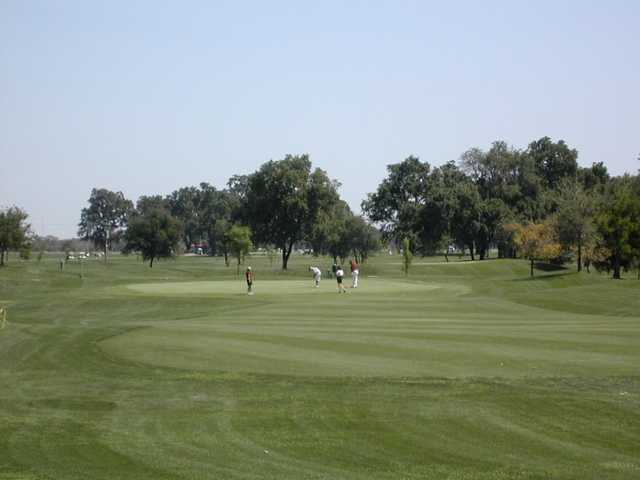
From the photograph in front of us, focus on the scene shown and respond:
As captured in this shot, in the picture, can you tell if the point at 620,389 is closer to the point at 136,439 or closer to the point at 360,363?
the point at 360,363

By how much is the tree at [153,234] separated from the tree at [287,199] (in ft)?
47.4

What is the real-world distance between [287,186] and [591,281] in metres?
51.8

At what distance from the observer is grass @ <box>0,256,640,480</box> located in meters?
11.6

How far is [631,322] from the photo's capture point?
101ft

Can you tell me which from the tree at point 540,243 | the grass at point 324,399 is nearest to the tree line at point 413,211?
the tree at point 540,243

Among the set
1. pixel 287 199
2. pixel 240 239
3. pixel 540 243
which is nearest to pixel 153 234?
pixel 287 199

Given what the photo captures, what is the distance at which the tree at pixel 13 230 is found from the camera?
85.1m

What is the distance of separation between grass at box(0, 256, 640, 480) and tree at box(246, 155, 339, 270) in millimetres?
75608

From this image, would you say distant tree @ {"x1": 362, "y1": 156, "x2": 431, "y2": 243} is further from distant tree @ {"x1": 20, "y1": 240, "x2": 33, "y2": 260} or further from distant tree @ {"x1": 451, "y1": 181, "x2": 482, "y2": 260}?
distant tree @ {"x1": 20, "y1": 240, "x2": 33, "y2": 260}

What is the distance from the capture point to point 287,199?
107 m

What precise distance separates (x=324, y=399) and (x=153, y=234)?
105 metres

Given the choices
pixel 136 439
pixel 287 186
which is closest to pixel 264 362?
pixel 136 439

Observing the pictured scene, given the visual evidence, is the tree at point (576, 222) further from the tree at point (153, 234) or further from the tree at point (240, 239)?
the tree at point (153, 234)

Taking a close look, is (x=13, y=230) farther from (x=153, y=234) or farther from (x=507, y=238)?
(x=507, y=238)
